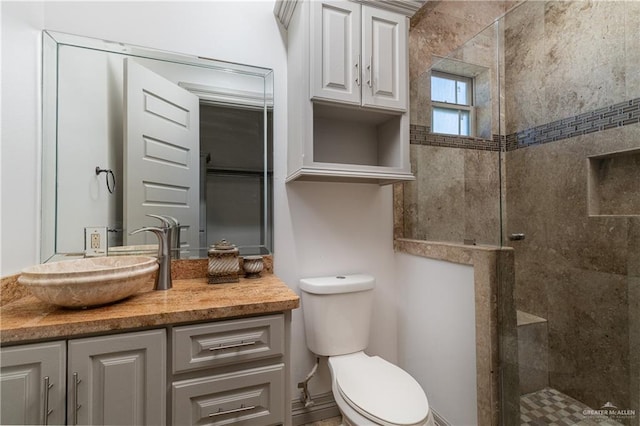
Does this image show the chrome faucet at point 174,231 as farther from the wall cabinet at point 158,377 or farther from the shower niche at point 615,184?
the shower niche at point 615,184

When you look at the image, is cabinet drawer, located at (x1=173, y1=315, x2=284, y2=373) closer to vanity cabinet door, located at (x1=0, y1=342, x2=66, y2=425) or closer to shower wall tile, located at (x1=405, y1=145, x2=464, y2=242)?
vanity cabinet door, located at (x1=0, y1=342, x2=66, y2=425)

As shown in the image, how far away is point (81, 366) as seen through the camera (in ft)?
2.59

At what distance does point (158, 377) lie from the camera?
86 centimetres

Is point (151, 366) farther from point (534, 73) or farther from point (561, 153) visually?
point (534, 73)

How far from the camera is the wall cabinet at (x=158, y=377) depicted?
0.76 metres

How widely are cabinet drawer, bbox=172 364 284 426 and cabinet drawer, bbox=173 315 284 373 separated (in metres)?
0.05

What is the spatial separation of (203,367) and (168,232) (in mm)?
612

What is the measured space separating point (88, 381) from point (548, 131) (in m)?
2.52

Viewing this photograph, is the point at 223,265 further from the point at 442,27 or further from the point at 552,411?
the point at 442,27

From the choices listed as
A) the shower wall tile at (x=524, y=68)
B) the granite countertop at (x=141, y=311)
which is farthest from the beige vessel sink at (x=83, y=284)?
the shower wall tile at (x=524, y=68)

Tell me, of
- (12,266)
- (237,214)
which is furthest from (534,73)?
(12,266)

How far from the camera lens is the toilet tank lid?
1.42 meters

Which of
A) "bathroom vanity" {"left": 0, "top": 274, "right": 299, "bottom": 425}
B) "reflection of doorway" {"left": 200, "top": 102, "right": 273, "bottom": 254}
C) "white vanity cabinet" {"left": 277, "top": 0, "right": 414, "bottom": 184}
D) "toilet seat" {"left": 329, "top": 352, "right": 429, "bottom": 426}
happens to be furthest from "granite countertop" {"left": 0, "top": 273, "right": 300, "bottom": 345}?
"white vanity cabinet" {"left": 277, "top": 0, "right": 414, "bottom": 184}

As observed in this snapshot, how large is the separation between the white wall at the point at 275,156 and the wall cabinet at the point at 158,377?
19.0 inches
